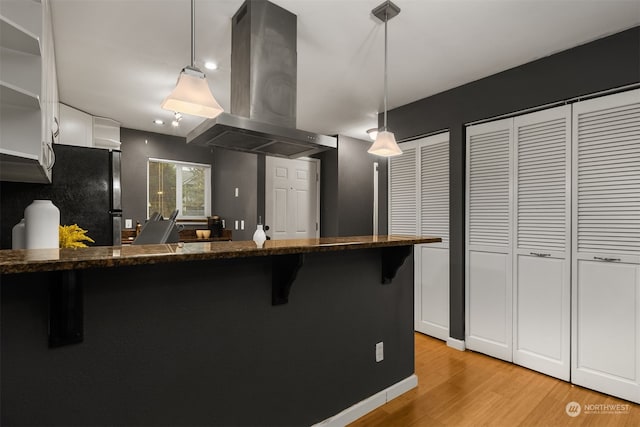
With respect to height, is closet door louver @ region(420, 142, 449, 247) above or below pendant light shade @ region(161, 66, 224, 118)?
below

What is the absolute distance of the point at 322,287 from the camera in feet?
6.66

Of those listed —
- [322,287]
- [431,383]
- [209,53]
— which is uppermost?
[209,53]

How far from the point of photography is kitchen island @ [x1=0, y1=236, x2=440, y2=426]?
1.15 meters

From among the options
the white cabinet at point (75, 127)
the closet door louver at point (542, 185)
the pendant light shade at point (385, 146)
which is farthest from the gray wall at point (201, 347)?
the white cabinet at point (75, 127)

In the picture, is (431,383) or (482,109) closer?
(431,383)

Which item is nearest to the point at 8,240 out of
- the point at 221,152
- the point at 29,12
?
the point at 29,12

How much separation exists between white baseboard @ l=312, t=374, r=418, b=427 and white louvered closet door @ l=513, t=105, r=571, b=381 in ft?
3.83

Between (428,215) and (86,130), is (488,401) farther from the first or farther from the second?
(86,130)

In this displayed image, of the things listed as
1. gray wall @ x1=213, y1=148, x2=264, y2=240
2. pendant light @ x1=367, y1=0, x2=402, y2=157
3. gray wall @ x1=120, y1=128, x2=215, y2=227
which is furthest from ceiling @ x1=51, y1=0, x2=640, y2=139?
gray wall @ x1=213, y1=148, x2=264, y2=240

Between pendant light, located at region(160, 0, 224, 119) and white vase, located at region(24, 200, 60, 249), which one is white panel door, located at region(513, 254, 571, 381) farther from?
white vase, located at region(24, 200, 60, 249)

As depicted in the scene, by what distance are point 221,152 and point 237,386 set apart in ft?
16.0

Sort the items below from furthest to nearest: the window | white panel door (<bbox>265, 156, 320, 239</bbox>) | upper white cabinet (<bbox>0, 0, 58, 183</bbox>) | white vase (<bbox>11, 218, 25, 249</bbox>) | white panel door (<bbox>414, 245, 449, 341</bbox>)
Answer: the window, white panel door (<bbox>265, 156, 320, 239</bbox>), white panel door (<bbox>414, 245, 449, 341</bbox>), white vase (<bbox>11, 218, 25, 249</bbox>), upper white cabinet (<bbox>0, 0, 58, 183</bbox>)

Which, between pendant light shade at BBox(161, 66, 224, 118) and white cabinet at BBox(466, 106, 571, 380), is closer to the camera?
pendant light shade at BBox(161, 66, 224, 118)

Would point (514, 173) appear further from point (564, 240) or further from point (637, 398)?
point (637, 398)
